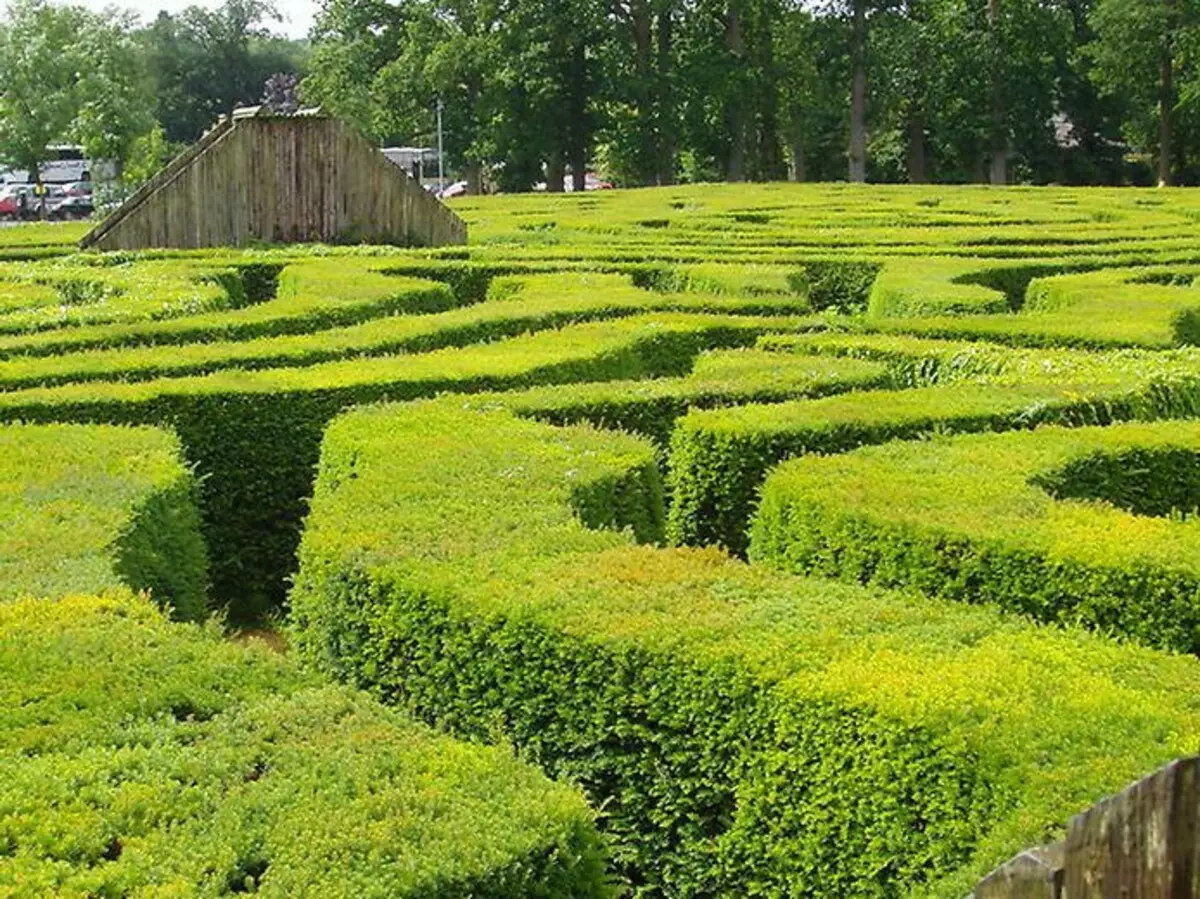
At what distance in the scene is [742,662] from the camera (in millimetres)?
5984

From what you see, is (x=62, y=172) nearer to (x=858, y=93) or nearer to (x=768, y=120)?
(x=768, y=120)

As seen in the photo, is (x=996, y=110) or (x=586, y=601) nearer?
(x=586, y=601)

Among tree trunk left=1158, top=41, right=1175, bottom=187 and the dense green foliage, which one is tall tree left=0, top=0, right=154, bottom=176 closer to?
tree trunk left=1158, top=41, right=1175, bottom=187

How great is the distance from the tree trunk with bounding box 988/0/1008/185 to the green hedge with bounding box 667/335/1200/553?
46899 mm

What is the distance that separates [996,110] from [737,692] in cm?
5463

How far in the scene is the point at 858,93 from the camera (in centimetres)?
5800

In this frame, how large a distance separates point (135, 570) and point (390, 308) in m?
9.09

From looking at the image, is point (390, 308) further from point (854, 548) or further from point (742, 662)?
point (742, 662)

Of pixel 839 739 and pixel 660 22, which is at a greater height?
pixel 660 22

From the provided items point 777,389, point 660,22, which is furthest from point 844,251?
point 660,22

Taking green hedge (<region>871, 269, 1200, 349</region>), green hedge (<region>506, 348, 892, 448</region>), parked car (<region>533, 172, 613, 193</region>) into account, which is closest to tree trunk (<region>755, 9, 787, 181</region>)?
parked car (<region>533, 172, 613, 193</region>)

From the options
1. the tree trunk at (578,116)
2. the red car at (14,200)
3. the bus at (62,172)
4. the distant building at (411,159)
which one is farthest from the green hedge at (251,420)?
the distant building at (411,159)

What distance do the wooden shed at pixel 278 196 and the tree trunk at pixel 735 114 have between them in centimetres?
3379

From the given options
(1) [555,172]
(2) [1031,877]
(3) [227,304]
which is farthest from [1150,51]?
(2) [1031,877]
